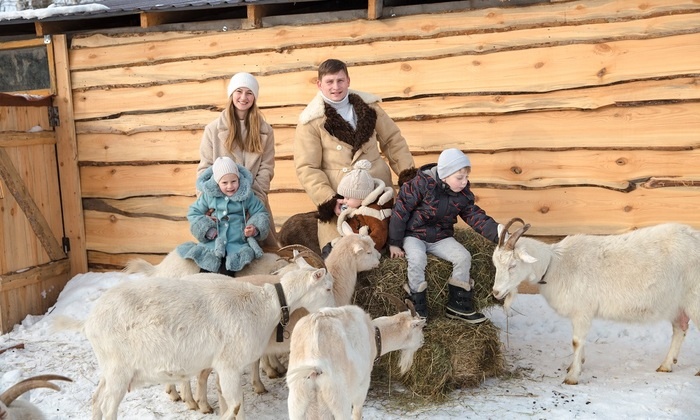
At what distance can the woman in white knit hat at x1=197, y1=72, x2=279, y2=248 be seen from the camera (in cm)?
631

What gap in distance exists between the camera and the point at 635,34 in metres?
6.60

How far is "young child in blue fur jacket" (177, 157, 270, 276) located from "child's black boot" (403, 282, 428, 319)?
1.32 m

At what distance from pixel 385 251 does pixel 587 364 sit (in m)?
2.02

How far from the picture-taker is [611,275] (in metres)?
5.55

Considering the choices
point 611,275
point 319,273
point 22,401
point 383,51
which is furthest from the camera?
point 383,51

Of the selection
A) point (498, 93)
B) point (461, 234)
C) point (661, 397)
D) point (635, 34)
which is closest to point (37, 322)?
point (461, 234)

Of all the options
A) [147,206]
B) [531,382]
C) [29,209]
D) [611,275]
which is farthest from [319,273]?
[29,209]

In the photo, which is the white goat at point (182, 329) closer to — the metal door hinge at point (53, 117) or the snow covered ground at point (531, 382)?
the snow covered ground at point (531, 382)

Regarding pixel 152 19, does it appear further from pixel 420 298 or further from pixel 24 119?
pixel 420 298

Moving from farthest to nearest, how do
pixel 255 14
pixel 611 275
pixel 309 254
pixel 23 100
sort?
pixel 23 100, pixel 255 14, pixel 611 275, pixel 309 254

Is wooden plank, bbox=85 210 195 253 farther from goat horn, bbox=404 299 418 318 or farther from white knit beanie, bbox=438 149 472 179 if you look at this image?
goat horn, bbox=404 299 418 318

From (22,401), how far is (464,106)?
4.90 meters

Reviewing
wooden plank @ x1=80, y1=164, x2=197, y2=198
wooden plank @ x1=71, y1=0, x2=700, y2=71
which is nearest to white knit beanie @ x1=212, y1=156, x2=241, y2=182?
wooden plank @ x1=71, y1=0, x2=700, y2=71

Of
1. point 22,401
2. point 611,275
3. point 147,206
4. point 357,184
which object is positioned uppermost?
point 357,184
